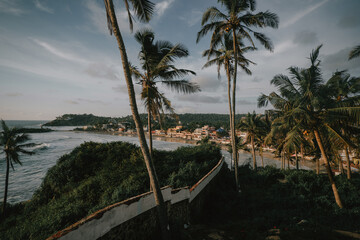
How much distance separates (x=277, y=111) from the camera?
8625 millimetres

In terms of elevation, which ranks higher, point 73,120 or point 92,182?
point 73,120

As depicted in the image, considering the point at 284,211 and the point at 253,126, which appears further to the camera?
the point at 253,126

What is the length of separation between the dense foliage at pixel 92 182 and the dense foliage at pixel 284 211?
7.59ft

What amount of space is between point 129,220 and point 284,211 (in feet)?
23.9

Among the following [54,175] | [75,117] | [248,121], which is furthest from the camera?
[75,117]

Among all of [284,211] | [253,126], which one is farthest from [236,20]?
[253,126]

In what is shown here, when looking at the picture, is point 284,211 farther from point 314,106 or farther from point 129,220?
point 129,220

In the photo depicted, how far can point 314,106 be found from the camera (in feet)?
20.3

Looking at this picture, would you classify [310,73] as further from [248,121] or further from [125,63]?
[248,121]

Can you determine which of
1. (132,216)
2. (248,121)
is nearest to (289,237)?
(132,216)

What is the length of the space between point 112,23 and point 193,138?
3315 inches

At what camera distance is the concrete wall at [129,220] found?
3.16m

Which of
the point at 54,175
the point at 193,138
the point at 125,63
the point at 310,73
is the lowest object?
the point at 193,138

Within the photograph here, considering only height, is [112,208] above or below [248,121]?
below
